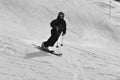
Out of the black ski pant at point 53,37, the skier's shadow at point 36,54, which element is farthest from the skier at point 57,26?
the skier's shadow at point 36,54

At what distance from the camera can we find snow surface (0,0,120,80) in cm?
972

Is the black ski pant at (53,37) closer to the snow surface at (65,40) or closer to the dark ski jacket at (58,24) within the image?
the dark ski jacket at (58,24)

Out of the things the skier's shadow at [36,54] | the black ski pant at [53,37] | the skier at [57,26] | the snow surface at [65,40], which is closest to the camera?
the snow surface at [65,40]

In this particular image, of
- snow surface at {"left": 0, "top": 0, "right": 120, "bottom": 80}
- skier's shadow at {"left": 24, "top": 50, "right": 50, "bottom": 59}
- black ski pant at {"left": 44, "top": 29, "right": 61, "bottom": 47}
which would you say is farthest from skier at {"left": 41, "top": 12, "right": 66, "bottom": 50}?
snow surface at {"left": 0, "top": 0, "right": 120, "bottom": 80}

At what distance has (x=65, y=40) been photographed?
15820 millimetres

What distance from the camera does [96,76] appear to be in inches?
400

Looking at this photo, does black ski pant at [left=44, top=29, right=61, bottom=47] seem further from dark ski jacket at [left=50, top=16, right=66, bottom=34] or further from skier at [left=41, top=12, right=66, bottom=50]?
dark ski jacket at [left=50, top=16, right=66, bottom=34]

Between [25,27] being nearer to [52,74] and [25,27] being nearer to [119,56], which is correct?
[119,56]

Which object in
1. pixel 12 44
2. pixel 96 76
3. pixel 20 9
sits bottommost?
pixel 96 76

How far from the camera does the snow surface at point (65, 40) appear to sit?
972cm

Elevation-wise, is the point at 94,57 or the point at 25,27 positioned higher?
the point at 25,27

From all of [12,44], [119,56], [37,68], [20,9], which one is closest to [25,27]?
[20,9]

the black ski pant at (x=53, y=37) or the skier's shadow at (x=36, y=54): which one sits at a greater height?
the black ski pant at (x=53, y=37)

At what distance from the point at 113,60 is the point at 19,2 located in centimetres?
1007
